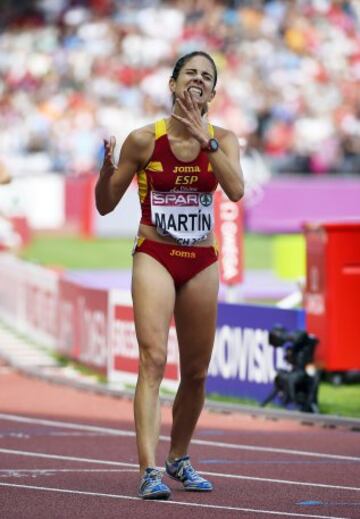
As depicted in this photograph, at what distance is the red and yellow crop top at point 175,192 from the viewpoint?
7.45 metres

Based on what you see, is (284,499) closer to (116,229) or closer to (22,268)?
(22,268)

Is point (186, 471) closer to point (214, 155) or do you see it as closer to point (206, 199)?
point (206, 199)

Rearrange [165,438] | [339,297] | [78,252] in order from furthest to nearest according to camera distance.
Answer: [78,252], [339,297], [165,438]

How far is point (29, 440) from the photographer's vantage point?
10359mm

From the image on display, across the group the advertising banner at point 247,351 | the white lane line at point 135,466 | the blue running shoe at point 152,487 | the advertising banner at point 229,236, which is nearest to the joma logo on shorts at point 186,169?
the blue running shoe at point 152,487

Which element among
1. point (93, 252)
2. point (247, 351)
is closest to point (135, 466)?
point (247, 351)

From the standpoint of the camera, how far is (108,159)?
24.3 ft

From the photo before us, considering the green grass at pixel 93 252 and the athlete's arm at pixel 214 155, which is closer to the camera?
the athlete's arm at pixel 214 155

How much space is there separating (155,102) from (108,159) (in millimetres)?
28356

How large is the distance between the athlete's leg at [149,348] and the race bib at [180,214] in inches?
8.8

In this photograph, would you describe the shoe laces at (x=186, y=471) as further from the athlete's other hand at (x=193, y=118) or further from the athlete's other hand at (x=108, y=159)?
the athlete's other hand at (x=193, y=118)

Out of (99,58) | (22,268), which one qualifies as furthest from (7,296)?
(99,58)

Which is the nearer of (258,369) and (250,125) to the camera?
(258,369)

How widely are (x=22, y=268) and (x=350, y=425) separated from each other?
907 cm
